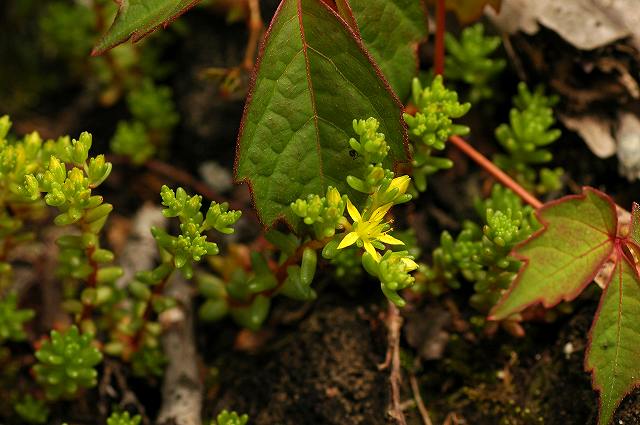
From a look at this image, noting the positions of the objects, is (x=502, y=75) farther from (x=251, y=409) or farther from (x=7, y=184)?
(x=7, y=184)

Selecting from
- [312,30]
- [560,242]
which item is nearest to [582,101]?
[560,242]

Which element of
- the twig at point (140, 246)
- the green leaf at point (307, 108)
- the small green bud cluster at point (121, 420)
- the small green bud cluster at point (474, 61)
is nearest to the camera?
the green leaf at point (307, 108)

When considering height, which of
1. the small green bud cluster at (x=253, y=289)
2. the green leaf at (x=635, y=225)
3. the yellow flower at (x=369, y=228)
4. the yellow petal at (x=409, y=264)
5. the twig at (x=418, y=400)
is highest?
the yellow flower at (x=369, y=228)

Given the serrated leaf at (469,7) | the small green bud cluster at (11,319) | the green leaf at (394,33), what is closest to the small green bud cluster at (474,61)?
the serrated leaf at (469,7)

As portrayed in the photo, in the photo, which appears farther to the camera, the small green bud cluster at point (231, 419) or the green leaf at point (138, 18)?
the small green bud cluster at point (231, 419)

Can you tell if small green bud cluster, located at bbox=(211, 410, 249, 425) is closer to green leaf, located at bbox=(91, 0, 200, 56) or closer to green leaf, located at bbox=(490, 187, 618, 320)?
green leaf, located at bbox=(490, 187, 618, 320)

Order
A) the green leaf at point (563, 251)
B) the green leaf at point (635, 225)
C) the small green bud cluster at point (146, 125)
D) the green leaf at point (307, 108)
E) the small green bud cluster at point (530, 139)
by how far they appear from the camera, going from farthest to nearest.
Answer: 1. the small green bud cluster at point (146, 125)
2. the small green bud cluster at point (530, 139)
3. the green leaf at point (307, 108)
4. the green leaf at point (635, 225)
5. the green leaf at point (563, 251)

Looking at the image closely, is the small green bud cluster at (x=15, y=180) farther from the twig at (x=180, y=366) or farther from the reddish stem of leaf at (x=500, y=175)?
the reddish stem of leaf at (x=500, y=175)
